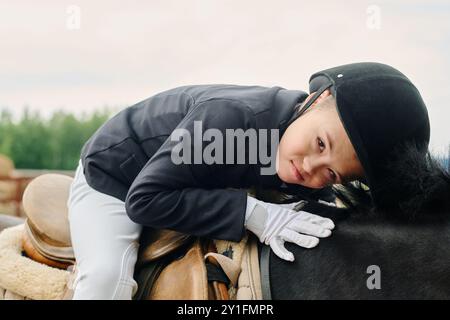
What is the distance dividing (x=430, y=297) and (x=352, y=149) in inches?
14.0

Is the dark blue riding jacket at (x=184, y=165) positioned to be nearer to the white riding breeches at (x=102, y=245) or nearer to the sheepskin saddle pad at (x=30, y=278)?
the white riding breeches at (x=102, y=245)

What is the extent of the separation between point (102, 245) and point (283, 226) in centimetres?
43

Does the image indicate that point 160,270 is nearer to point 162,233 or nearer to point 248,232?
point 162,233

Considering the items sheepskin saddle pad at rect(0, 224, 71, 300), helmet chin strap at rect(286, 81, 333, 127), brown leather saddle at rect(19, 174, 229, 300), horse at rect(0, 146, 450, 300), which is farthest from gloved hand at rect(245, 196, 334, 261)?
sheepskin saddle pad at rect(0, 224, 71, 300)

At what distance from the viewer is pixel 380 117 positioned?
3.83ft

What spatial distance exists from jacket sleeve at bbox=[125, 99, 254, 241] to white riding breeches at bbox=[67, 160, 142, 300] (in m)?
0.08

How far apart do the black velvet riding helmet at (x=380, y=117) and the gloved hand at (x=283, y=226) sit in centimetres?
16

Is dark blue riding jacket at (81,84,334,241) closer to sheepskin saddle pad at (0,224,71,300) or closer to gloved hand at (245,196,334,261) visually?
gloved hand at (245,196,334,261)

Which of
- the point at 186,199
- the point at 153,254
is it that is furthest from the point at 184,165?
the point at 153,254

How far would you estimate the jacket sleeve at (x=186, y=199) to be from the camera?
47.4 inches

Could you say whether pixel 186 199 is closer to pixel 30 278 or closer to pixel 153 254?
pixel 153 254

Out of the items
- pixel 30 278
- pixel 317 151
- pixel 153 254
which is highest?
pixel 317 151

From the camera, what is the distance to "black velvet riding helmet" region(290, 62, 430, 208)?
1.17 metres
